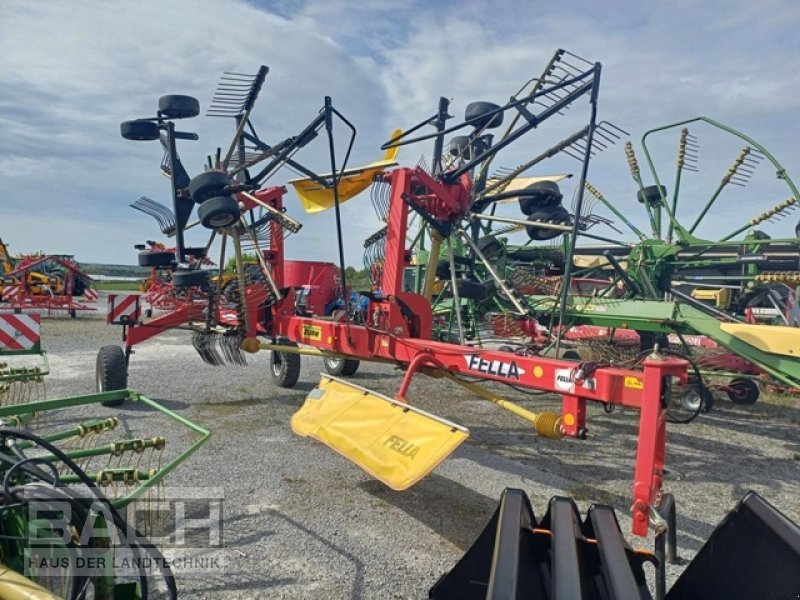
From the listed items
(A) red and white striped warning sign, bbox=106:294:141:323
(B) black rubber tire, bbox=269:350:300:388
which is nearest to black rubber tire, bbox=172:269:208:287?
(A) red and white striped warning sign, bbox=106:294:141:323

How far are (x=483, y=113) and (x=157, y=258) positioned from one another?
3416 millimetres

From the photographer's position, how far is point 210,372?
28.5ft

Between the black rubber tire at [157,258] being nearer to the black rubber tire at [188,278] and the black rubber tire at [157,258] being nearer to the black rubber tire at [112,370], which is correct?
the black rubber tire at [188,278]

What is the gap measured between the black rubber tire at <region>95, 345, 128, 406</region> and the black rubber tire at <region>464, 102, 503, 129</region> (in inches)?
178

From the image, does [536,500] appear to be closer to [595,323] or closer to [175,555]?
[175,555]

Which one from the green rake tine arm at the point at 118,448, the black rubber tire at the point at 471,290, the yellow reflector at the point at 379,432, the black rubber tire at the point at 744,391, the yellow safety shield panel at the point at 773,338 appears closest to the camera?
the green rake tine arm at the point at 118,448

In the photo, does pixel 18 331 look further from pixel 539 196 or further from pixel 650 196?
pixel 650 196

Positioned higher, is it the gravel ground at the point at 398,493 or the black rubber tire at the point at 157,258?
the black rubber tire at the point at 157,258

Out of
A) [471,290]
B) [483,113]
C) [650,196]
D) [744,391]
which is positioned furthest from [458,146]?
[744,391]

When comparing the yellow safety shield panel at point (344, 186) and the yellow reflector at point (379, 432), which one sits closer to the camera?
the yellow reflector at point (379, 432)

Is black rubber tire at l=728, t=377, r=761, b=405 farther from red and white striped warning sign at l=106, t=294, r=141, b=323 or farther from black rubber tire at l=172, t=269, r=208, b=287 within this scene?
red and white striped warning sign at l=106, t=294, r=141, b=323

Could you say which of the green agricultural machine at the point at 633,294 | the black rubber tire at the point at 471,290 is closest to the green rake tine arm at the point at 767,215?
the green agricultural machine at the point at 633,294

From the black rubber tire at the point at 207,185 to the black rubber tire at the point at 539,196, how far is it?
104 inches

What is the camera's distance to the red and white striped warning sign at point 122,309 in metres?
6.94
